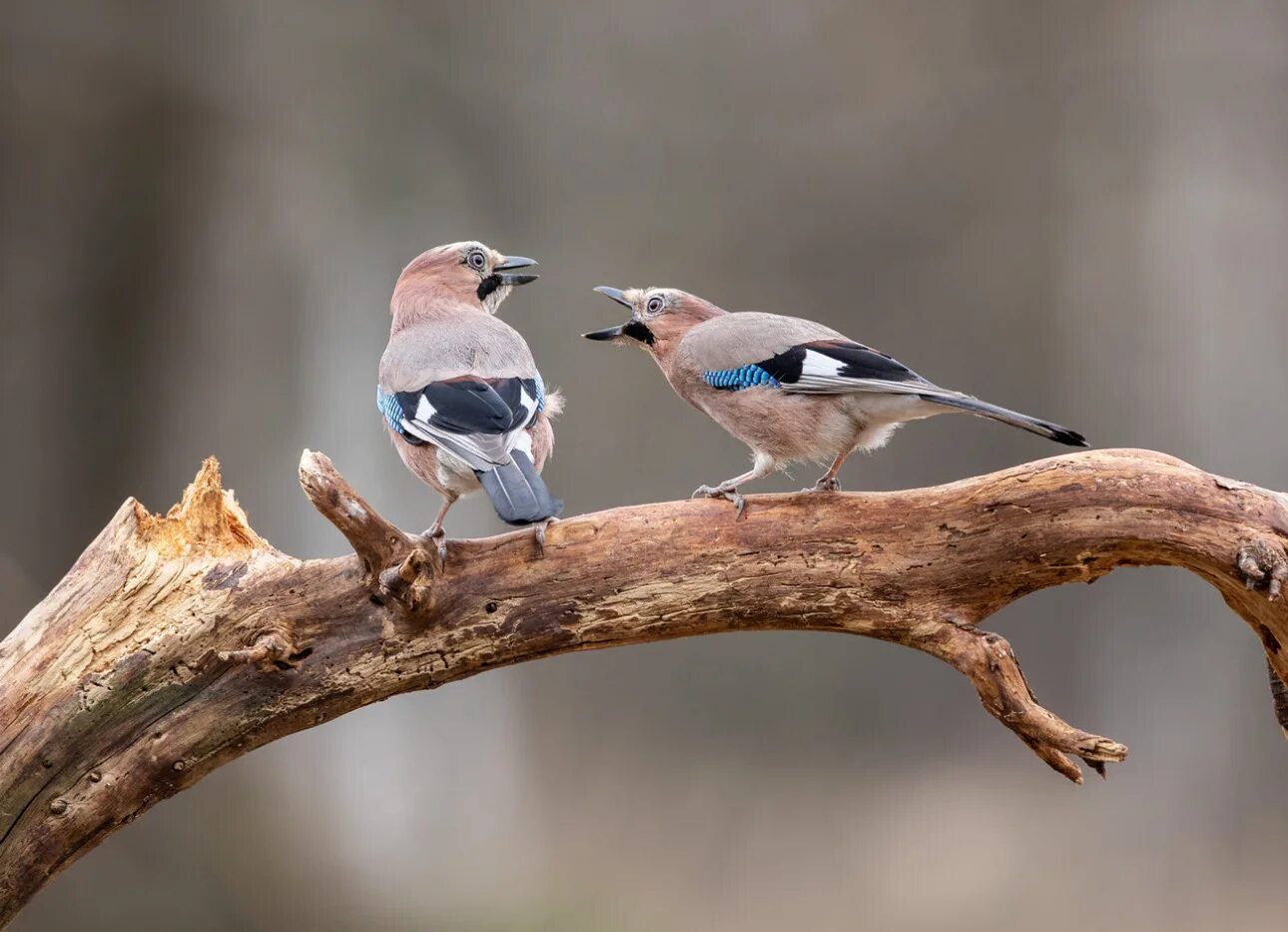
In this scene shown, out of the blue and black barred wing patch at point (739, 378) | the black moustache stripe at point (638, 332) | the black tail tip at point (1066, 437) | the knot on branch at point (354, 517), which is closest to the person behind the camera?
the knot on branch at point (354, 517)

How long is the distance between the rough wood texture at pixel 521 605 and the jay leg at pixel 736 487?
0.21 ft

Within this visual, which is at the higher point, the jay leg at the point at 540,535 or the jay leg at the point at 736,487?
the jay leg at the point at 736,487

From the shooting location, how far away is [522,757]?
611 centimetres

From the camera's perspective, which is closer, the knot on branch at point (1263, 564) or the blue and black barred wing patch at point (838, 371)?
the knot on branch at point (1263, 564)

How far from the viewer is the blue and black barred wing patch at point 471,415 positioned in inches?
107

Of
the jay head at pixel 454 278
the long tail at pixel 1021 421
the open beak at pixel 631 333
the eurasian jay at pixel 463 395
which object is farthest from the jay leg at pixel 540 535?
the jay head at pixel 454 278

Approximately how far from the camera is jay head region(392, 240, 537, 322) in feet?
11.8

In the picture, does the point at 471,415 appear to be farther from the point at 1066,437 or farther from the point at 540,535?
the point at 1066,437

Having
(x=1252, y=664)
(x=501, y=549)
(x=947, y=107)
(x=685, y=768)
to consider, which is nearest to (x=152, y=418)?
(x=685, y=768)

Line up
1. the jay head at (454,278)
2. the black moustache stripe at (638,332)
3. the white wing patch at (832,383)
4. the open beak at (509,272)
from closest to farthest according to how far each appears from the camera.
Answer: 1. the white wing patch at (832,383)
2. the black moustache stripe at (638,332)
3. the jay head at (454,278)
4. the open beak at (509,272)

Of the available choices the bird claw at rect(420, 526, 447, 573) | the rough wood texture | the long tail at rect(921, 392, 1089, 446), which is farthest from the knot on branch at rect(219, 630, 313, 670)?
the long tail at rect(921, 392, 1089, 446)

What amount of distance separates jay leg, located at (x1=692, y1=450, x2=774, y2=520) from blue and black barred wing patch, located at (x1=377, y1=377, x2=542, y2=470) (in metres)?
0.44

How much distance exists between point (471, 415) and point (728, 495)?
23.6 inches

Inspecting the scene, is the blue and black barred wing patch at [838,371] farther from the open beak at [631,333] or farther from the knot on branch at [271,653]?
the knot on branch at [271,653]
